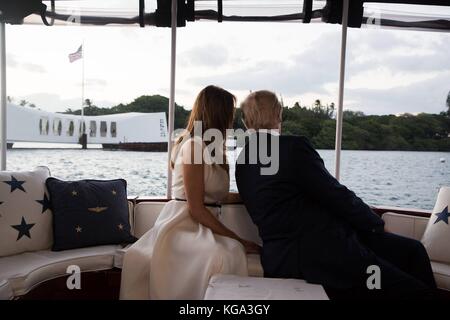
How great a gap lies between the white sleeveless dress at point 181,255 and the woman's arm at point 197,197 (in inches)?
1.7

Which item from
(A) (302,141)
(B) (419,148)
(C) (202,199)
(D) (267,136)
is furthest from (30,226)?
(B) (419,148)

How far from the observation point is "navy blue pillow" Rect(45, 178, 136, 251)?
7.53 feet

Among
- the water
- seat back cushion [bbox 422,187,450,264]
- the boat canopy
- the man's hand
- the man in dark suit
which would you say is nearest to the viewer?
the man in dark suit

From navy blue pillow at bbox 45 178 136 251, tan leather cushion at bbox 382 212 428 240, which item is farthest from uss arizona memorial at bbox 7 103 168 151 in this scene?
tan leather cushion at bbox 382 212 428 240

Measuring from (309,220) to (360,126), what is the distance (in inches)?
105

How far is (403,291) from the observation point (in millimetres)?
1512

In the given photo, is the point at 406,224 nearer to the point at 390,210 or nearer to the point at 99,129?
the point at 390,210

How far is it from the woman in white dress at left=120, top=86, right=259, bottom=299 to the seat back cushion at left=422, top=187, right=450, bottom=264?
4.42ft

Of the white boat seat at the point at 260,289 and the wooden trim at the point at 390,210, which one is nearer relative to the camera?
the white boat seat at the point at 260,289

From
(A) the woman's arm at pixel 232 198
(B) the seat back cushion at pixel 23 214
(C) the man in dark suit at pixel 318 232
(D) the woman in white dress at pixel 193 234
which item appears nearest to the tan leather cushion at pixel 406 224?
(C) the man in dark suit at pixel 318 232

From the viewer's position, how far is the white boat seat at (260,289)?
1.34m

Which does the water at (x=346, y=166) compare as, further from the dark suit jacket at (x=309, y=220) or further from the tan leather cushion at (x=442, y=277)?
the dark suit jacket at (x=309, y=220)

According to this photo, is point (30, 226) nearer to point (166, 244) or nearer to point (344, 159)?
point (166, 244)

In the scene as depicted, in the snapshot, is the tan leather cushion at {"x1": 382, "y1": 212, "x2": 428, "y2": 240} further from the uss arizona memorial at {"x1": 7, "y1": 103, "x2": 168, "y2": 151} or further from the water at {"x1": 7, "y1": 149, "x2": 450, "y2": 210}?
the uss arizona memorial at {"x1": 7, "y1": 103, "x2": 168, "y2": 151}
